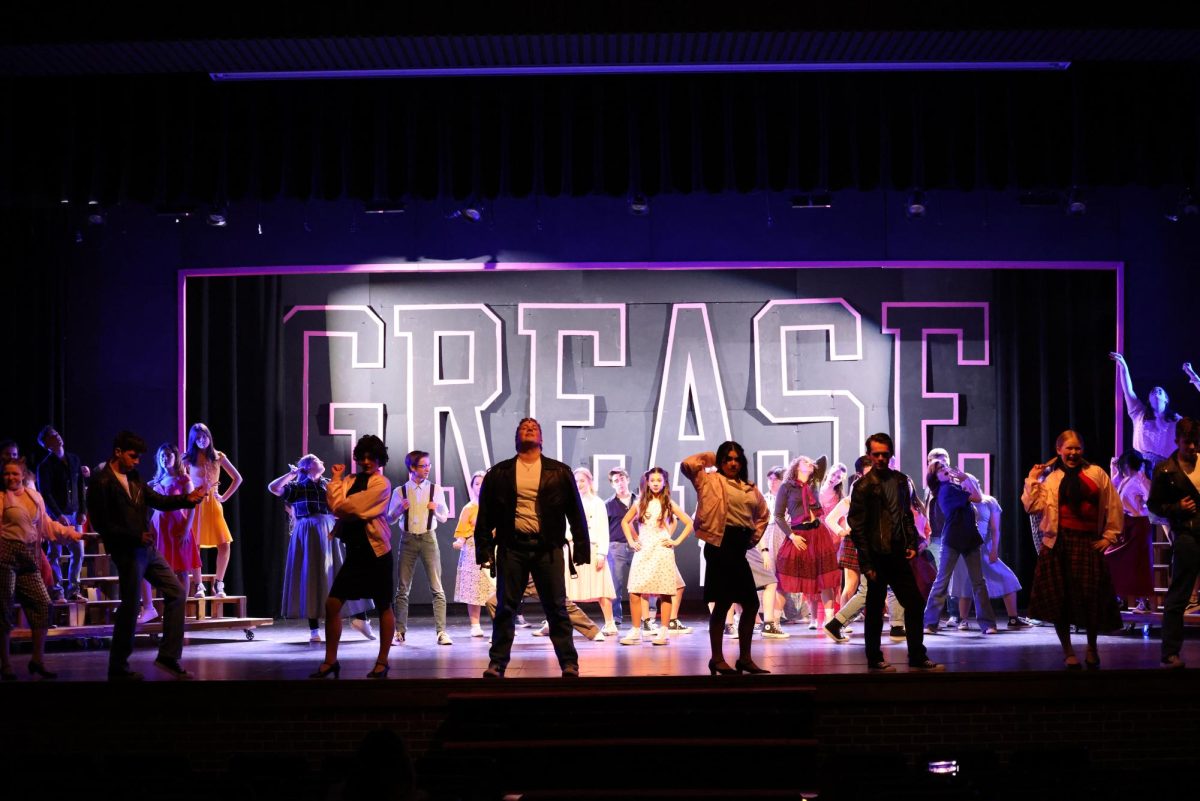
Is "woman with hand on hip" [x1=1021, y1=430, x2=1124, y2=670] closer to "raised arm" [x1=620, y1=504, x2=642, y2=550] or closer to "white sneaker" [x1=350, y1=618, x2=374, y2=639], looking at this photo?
"raised arm" [x1=620, y1=504, x2=642, y2=550]

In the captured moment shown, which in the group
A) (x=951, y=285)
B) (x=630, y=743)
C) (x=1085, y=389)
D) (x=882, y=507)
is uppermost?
(x=951, y=285)

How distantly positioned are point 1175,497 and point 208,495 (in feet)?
25.6

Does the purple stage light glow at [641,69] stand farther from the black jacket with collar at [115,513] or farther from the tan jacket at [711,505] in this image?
the black jacket with collar at [115,513]

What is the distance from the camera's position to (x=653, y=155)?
9.94 meters

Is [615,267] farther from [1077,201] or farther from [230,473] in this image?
[1077,201]

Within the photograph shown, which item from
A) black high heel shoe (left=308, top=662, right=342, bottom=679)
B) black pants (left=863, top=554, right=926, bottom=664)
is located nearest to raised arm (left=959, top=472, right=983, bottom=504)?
black pants (left=863, top=554, right=926, bottom=664)

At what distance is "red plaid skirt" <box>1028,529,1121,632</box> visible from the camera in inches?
311

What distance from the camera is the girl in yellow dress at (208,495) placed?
11.2 meters

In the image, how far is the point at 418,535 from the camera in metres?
10.3

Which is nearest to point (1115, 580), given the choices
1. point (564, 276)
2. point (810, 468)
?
point (810, 468)

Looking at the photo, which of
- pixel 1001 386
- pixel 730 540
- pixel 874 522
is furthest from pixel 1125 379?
pixel 730 540

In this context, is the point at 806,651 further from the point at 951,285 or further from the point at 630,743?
the point at 951,285

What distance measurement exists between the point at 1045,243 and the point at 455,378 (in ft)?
19.7

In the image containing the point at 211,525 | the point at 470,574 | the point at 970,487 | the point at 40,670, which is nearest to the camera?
the point at 40,670
